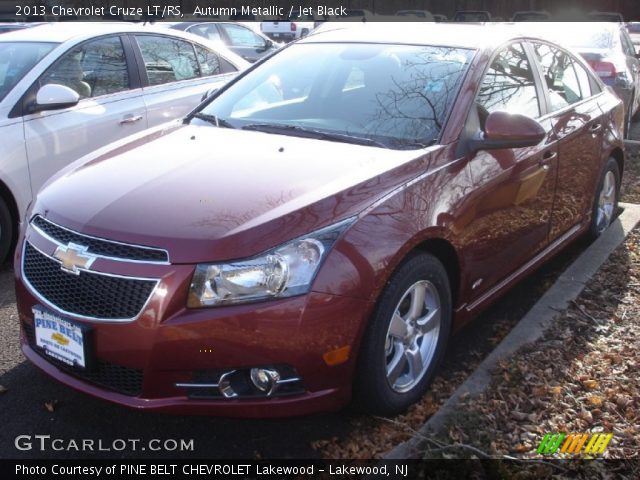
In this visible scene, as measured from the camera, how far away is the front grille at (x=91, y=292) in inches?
103

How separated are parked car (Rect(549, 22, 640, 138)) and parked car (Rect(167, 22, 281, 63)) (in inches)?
228

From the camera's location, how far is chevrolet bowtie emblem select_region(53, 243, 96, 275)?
271cm

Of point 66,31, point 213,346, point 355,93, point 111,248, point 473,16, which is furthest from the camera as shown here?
point 473,16

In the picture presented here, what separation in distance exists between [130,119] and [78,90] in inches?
17.5

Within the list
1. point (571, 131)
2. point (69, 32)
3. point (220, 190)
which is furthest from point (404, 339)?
point (69, 32)

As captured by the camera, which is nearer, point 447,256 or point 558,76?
point 447,256

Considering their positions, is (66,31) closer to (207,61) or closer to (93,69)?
(93,69)

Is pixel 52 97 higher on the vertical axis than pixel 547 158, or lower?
higher

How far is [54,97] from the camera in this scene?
4887 millimetres

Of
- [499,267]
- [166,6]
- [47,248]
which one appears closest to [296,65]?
[499,267]

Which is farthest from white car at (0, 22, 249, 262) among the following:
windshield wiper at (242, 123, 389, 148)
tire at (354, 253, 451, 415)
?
tire at (354, 253, 451, 415)

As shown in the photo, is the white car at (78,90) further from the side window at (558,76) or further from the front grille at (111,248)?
the side window at (558,76)

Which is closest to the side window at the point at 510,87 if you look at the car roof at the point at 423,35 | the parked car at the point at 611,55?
the car roof at the point at 423,35

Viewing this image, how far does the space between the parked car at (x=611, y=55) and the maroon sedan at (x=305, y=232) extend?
18.7ft
